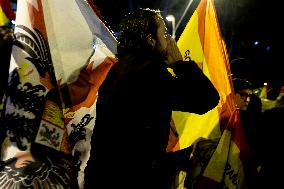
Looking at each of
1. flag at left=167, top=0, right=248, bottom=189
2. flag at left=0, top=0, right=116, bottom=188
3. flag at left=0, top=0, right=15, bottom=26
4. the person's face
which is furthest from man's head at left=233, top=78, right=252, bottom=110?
flag at left=0, top=0, right=15, bottom=26

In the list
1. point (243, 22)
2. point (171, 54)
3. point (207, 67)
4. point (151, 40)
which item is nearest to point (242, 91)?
point (207, 67)

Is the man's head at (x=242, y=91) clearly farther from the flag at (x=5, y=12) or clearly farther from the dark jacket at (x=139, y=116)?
the flag at (x=5, y=12)

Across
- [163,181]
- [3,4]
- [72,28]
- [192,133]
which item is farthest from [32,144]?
[3,4]

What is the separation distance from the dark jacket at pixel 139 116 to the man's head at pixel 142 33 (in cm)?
11

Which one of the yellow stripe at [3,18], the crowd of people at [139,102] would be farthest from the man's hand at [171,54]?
the yellow stripe at [3,18]

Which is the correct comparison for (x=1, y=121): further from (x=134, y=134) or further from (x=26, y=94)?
(x=134, y=134)

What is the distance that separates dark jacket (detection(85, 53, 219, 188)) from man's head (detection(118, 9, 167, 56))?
0.11m

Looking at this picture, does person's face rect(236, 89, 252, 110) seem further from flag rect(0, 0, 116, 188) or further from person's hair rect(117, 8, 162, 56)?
person's hair rect(117, 8, 162, 56)

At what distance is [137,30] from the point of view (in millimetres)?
2611

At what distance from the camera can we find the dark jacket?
240 centimetres

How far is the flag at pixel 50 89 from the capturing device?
259 centimetres

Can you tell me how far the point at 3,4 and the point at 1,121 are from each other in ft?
6.99

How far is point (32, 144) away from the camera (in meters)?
2.64

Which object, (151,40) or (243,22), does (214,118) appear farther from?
(243,22)
